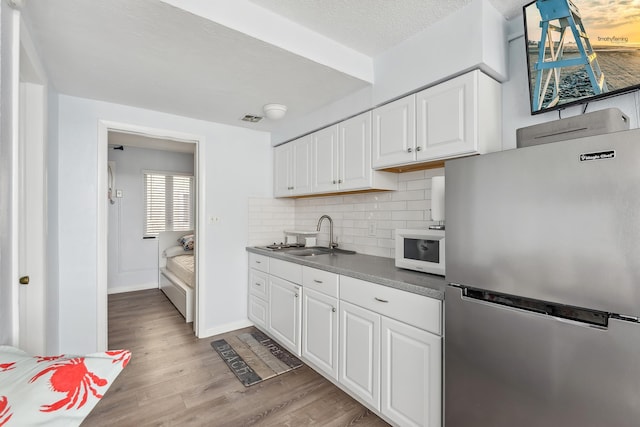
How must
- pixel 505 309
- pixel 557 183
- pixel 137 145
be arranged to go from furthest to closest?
1. pixel 137 145
2. pixel 505 309
3. pixel 557 183

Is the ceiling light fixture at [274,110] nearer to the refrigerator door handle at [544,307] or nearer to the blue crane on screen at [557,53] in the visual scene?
the blue crane on screen at [557,53]

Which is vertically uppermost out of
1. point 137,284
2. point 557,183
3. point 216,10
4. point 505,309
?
point 216,10

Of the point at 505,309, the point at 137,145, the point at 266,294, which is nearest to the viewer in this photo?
the point at 505,309

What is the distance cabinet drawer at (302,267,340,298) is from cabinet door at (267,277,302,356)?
0.49 feet

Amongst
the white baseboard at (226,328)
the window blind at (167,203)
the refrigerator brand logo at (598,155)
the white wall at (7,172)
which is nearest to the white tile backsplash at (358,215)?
the white baseboard at (226,328)

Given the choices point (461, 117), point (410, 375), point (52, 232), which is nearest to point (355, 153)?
point (461, 117)

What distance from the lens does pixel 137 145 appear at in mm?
4918

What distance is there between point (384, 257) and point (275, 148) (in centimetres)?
187

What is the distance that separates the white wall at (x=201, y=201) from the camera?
2553 mm

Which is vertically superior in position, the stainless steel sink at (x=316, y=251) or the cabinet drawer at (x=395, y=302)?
the stainless steel sink at (x=316, y=251)

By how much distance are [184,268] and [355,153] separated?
2.87 m

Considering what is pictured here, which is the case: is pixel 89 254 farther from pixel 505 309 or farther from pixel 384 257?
pixel 505 309

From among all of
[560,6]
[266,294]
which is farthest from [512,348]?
[266,294]

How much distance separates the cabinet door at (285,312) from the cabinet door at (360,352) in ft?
1.86
